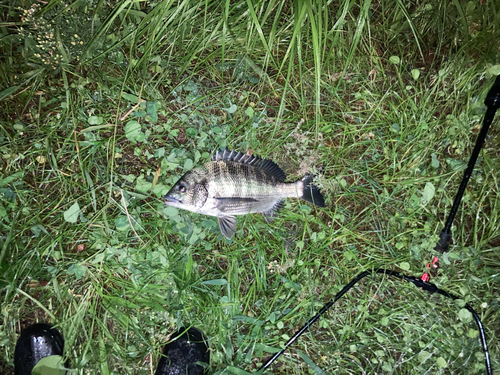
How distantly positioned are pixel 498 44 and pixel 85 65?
3.41 meters

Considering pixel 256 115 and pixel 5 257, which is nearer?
pixel 5 257

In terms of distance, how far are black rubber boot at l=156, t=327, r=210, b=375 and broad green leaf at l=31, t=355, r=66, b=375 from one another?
0.77 metres

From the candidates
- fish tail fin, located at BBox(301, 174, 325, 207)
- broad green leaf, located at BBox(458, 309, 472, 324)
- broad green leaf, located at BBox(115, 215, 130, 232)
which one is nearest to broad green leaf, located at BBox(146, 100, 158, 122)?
broad green leaf, located at BBox(115, 215, 130, 232)

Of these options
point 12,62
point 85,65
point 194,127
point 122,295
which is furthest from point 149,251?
point 12,62

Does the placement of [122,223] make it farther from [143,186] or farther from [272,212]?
[272,212]

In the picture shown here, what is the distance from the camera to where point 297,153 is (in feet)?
8.39

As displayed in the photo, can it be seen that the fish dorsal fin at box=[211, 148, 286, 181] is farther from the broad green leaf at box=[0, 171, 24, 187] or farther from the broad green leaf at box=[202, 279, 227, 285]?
the broad green leaf at box=[0, 171, 24, 187]

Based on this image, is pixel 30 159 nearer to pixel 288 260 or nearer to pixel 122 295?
pixel 122 295

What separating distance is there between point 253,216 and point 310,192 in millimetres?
524

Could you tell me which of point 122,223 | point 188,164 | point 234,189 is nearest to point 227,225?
point 234,189

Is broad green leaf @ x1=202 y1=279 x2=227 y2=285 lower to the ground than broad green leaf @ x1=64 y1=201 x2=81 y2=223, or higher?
lower

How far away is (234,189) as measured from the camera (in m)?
2.34

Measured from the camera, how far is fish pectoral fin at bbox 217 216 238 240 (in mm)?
2396

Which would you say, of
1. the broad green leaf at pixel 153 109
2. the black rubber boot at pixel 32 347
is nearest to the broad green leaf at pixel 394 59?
the broad green leaf at pixel 153 109
